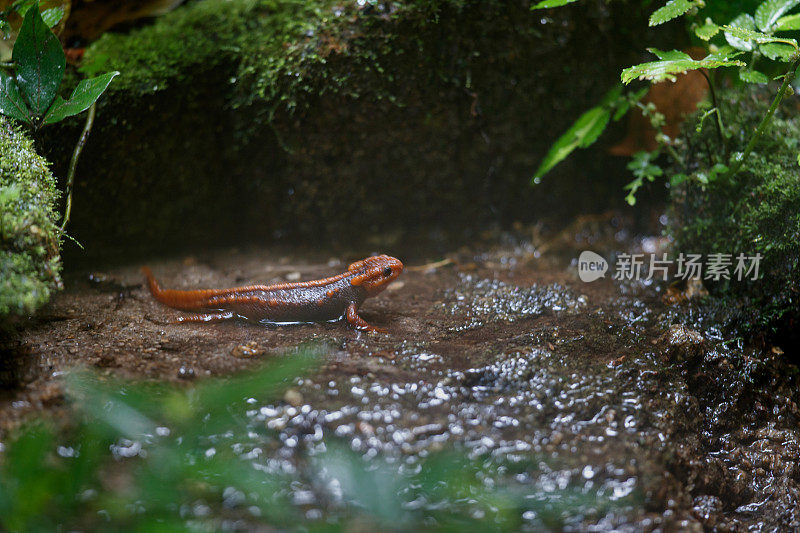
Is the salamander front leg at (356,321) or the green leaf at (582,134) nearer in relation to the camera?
the salamander front leg at (356,321)

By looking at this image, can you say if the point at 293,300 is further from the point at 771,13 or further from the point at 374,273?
the point at 771,13

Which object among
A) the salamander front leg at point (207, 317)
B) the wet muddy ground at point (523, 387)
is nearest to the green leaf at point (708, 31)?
the wet muddy ground at point (523, 387)

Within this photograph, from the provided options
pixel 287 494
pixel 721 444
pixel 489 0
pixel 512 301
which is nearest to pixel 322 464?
pixel 287 494

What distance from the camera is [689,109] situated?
4.44 m

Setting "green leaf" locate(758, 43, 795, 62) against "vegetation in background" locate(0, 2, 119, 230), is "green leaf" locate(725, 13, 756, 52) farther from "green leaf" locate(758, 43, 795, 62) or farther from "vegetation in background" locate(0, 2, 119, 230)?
"vegetation in background" locate(0, 2, 119, 230)

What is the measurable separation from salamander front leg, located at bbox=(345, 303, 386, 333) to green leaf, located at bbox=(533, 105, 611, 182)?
2.04m

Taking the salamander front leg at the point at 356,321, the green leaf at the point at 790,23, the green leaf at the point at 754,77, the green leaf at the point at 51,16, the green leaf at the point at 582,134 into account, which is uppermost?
the green leaf at the point at 790,23

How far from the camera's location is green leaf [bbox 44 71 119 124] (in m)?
3.22

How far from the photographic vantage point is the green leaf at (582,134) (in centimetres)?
427

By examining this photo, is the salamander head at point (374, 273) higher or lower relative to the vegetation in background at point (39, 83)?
lower

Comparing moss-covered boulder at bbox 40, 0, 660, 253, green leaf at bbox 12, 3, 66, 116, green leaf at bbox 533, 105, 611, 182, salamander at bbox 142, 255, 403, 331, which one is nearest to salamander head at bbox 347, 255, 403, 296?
salamander at bbox 142, 255, 403, 331

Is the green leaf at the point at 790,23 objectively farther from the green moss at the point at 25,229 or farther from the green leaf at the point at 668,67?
the green moss at the point at 25,229

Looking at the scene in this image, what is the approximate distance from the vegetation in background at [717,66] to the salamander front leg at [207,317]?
268 cm

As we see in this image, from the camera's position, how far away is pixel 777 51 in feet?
10.5
